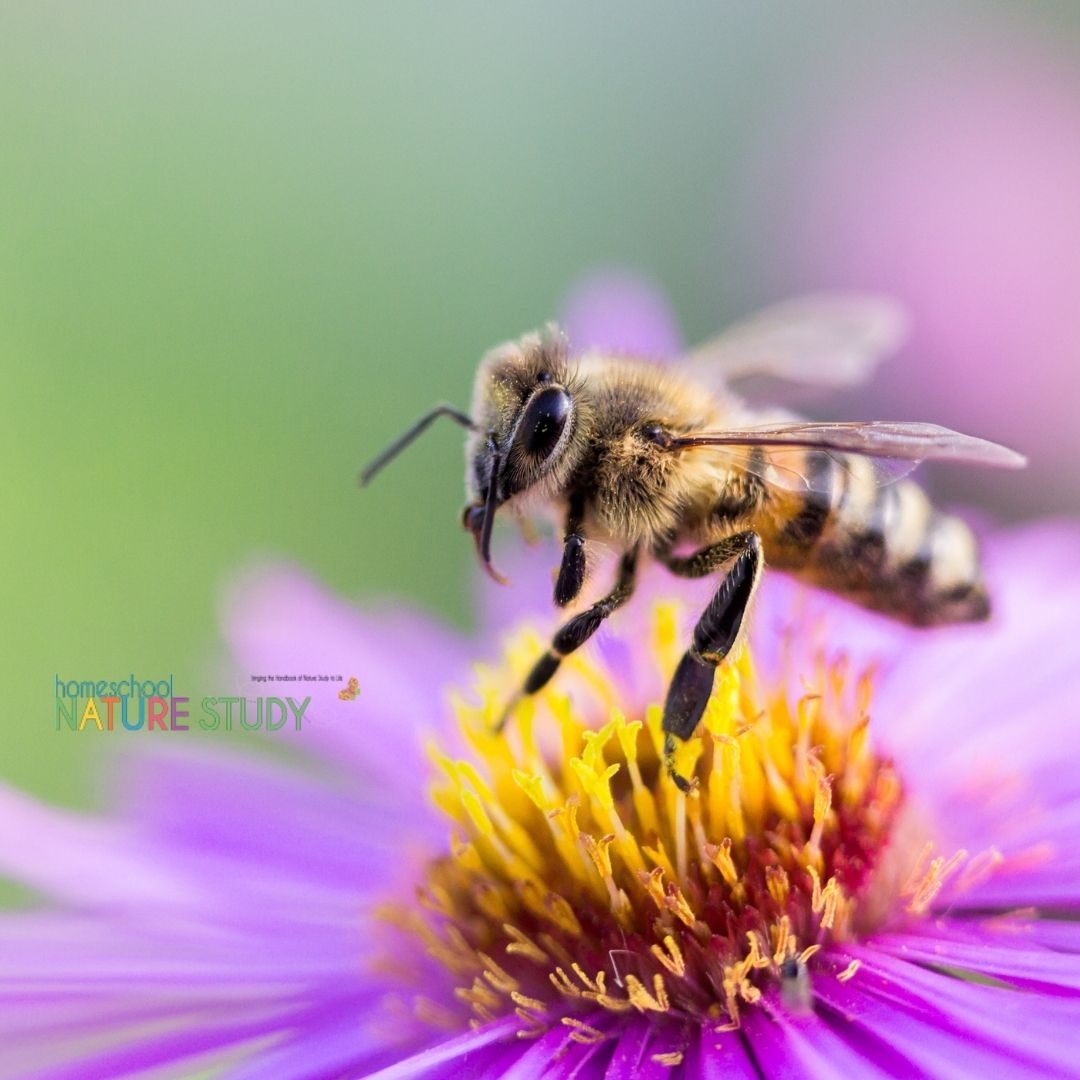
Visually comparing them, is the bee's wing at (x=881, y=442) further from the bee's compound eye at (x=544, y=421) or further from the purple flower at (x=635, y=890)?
the purple flower at (x=635, y=890)

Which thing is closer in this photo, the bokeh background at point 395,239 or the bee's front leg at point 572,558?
the bee's front leg at point 572,558

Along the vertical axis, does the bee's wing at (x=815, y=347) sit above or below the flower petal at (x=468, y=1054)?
above

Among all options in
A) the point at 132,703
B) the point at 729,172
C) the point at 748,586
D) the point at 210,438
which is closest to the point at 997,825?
the point at 748,586

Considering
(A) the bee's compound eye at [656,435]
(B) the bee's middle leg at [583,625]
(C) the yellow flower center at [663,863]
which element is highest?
(A) the bee's compound eye at [656,435]

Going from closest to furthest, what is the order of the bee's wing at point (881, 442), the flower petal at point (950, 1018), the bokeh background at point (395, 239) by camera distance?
1. the flower petal at point (950, 1018)
2. the bee's wing at point (881, 442)
3. the bokeh background at point (395, 239)

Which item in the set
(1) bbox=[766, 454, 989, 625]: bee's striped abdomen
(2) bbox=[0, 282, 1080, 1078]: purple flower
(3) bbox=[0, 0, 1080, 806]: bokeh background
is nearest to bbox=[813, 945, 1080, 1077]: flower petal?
(2) bbox=[0, 282, 1080, 1078]: purple flower

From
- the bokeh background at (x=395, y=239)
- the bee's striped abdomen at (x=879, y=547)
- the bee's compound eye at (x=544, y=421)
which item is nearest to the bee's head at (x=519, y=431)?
the bee's compound eye at (x=544, y=421)

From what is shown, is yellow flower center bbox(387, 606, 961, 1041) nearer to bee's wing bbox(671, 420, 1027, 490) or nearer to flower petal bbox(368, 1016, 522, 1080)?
flower petal bbox(368, 1016, 522, 1080)
